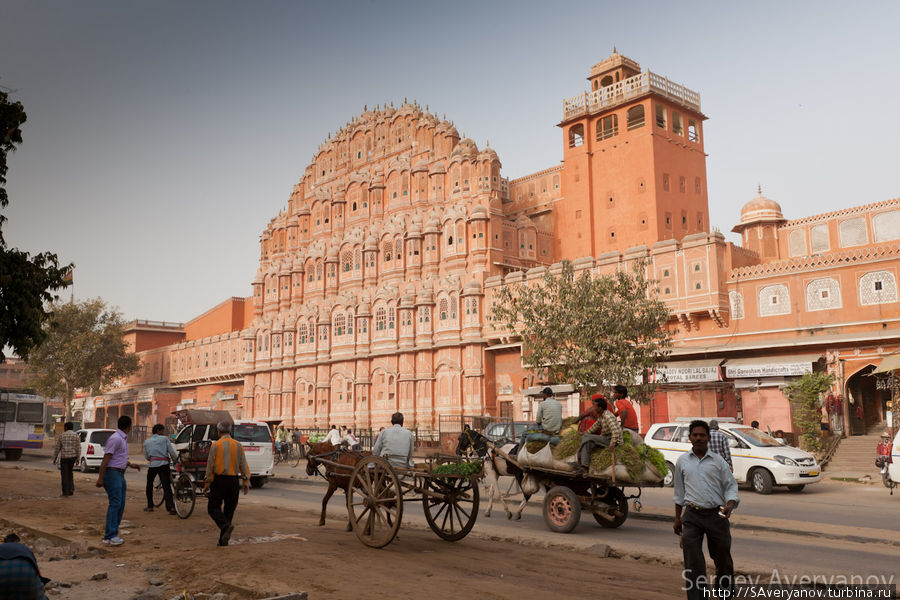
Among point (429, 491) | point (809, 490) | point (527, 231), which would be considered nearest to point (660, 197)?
point (527, 231)

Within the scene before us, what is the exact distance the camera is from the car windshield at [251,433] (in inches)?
804

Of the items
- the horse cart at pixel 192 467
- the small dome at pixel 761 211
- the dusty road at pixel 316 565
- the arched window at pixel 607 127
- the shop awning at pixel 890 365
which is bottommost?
the dusty road at pixel 316 565

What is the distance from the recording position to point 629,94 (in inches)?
1706

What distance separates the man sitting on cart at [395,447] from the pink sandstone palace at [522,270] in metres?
23.3

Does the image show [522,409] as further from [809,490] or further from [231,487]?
[231,487]

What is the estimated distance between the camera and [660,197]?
137 ft

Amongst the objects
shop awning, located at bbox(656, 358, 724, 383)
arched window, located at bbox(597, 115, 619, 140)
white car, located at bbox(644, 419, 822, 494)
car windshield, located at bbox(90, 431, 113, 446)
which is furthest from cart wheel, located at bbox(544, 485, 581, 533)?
arched window, located at bbox(597, 115, 619, 140)

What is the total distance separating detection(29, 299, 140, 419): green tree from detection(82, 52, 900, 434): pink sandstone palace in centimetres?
925

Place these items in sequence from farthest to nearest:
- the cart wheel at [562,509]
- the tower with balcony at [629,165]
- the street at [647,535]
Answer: the tower with balcony at [629,165], the cart wheel at [562,509], the street at [647,535]

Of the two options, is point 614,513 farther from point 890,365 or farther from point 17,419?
point 17,419

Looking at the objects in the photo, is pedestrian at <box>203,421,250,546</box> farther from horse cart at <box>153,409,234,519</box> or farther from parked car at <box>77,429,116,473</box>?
parked car at <box>77,429,116,473</box>

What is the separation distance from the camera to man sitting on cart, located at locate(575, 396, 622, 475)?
10.8m

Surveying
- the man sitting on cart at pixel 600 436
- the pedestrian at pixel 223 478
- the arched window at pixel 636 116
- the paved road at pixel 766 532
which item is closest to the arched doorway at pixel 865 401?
the paved road at pixel 766 532

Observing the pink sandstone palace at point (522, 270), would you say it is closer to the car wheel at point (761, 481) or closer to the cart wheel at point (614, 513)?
the car wheel at point (761, 481)
